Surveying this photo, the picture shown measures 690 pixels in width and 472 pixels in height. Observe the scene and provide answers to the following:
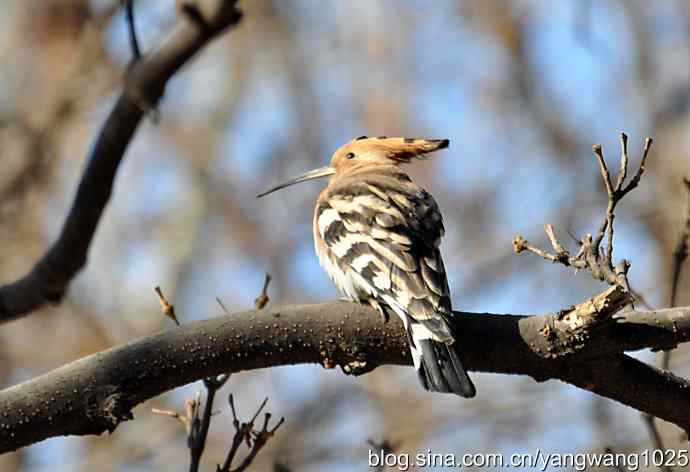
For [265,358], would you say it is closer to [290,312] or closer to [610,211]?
[290,312]

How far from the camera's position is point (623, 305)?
240 cm

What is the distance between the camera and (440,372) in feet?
8.79

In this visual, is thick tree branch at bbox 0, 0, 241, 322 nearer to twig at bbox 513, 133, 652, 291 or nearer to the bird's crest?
twig at bbox 513, 133, 652, 291

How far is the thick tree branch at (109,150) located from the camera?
7.99ft

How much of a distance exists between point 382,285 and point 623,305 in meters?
0.90

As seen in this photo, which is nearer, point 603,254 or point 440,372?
point 603,254

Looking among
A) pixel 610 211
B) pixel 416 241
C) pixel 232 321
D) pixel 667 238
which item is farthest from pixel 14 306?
pixel 667 238

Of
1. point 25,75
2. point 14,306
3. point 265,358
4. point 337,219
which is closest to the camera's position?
point 265,358

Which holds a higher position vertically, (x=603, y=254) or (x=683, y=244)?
(x=683, y=244)

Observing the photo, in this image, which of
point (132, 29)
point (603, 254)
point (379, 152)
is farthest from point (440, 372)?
point (379, 152)

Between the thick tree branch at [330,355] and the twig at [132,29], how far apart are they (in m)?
0.71

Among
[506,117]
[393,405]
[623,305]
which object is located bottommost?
[623,305]

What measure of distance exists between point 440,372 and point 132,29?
116 centimetres

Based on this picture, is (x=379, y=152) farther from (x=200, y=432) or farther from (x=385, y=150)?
(x=200, y=432)
